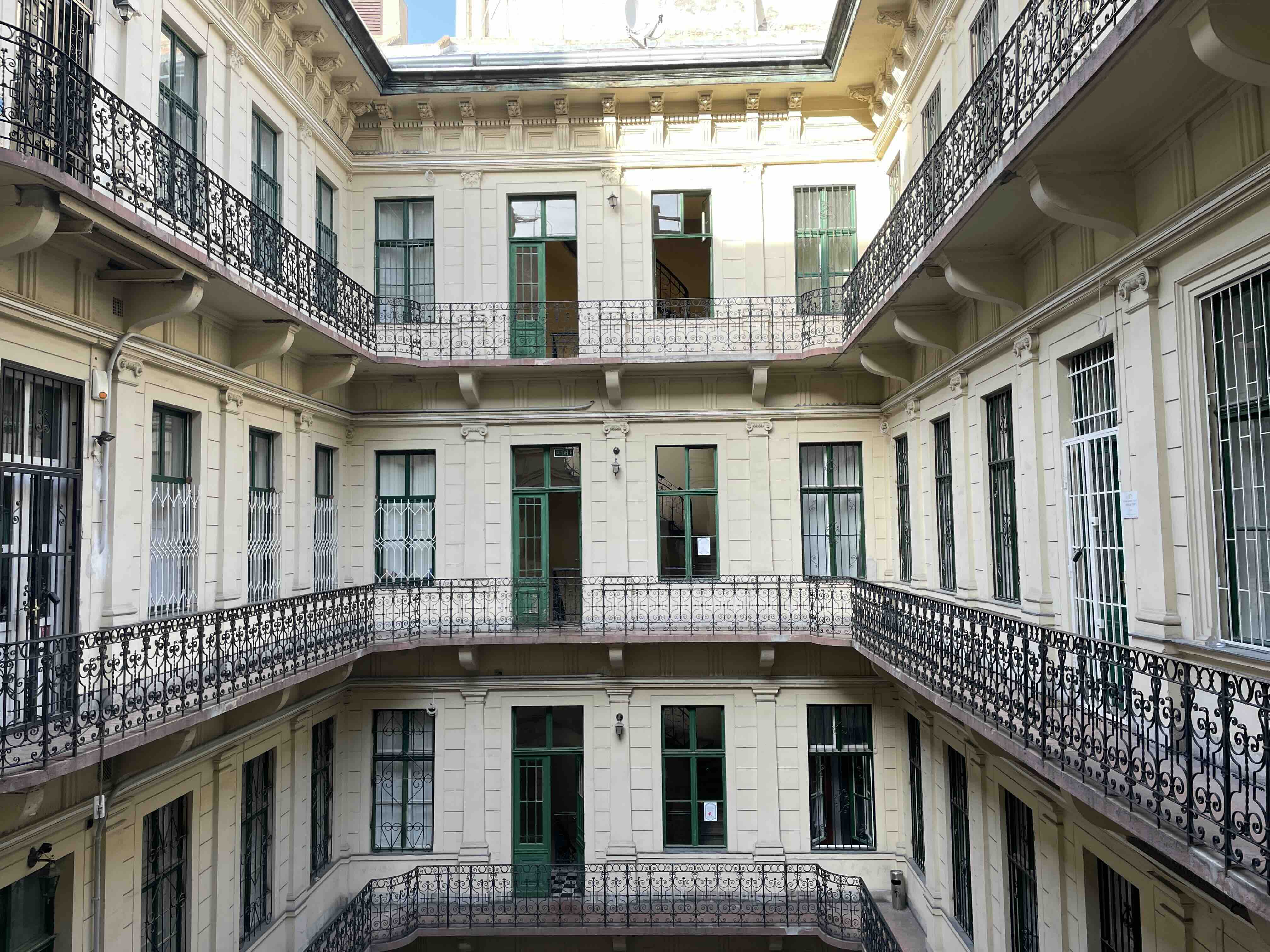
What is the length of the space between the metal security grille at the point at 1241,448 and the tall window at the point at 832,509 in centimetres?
773

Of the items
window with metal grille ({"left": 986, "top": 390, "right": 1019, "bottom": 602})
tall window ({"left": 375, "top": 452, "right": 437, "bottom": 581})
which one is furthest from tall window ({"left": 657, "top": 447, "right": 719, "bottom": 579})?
window with metal grille ({"left": 986, "top": 390, "right": 1019, "bottom": 602})

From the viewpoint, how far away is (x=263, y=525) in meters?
10.8

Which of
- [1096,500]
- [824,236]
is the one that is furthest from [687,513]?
[1096,500]

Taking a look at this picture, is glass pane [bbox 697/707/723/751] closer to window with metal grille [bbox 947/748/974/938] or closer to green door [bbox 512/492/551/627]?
green door [bbox 512/492/551/627]

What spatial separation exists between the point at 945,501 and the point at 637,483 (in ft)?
15.7

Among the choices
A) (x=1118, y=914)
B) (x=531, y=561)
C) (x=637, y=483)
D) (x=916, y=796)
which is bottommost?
(x=916, y=796)

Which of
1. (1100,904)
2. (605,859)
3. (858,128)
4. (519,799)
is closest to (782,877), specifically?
(605,859)

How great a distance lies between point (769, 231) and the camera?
1335 cm

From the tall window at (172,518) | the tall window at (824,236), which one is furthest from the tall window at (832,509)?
the tall window at (172,518)

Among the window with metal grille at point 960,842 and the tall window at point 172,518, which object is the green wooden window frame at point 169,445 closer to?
the tall window at point 172,518

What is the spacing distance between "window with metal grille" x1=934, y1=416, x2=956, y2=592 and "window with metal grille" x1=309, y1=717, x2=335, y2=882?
869cm

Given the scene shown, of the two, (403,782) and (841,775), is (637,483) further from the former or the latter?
→ (403,782)

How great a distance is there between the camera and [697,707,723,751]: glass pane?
1280 centimetres

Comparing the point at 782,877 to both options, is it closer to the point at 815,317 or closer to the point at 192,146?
the point at 815,317
